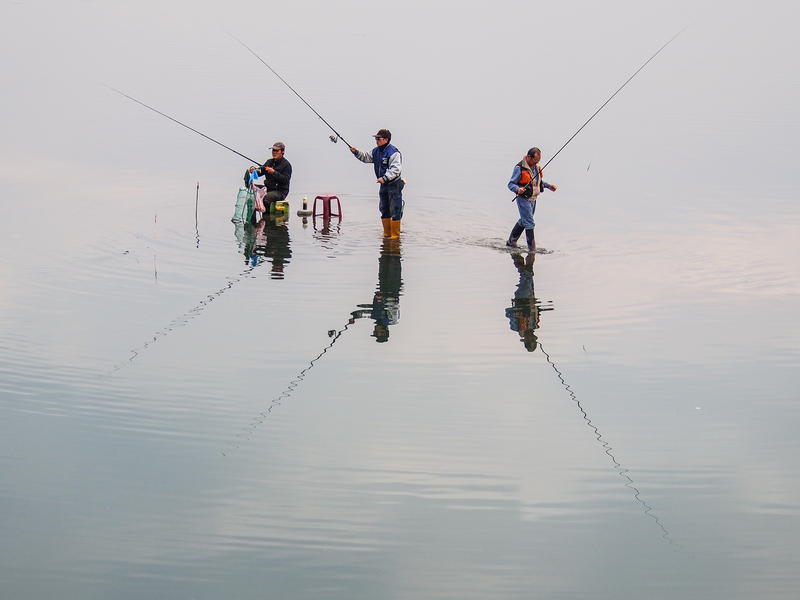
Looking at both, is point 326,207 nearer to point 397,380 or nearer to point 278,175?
point 278,175

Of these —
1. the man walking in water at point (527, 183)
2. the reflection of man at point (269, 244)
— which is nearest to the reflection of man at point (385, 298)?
the reflection of man at point (269, 244)

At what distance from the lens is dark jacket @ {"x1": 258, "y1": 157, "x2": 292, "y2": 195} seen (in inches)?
627

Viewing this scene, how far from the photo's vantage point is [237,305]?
1149cm

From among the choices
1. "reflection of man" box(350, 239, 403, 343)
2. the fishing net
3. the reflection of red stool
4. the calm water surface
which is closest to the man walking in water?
the calm water surface

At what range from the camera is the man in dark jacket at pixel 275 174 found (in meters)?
15.8

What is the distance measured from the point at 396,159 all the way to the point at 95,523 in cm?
849

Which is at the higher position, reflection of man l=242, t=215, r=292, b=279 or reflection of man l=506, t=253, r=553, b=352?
reflection of man l=242, t=215, r=292, b=279

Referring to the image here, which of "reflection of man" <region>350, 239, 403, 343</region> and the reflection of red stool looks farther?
the reflection of red stool

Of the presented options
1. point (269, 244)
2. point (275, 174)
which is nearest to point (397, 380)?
point (269, 244)

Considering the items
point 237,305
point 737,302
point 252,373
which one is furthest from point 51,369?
point 737,302

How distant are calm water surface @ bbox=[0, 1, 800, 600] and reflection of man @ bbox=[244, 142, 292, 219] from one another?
1.59ft

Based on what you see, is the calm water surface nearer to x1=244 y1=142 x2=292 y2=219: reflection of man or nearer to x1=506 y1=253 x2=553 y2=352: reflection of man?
x1=506 y1=253 x2=553 y2=352: reflection of man

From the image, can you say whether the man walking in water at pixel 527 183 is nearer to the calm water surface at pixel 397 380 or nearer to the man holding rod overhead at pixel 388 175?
the calm water surface at pixel 397 380

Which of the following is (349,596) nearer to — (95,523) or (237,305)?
(95,523)
